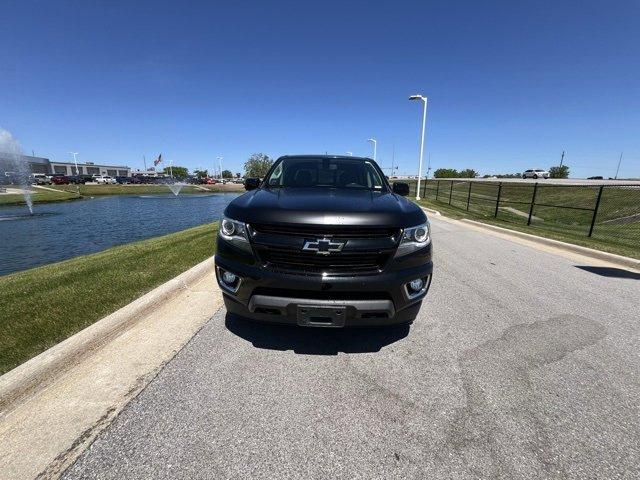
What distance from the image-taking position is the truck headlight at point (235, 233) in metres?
2.58

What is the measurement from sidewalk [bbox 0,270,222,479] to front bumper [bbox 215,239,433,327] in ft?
3.29

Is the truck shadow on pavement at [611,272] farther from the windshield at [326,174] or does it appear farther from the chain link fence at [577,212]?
the chain link fence at [577,212]

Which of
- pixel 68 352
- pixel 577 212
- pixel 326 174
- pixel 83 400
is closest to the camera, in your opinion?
pixel 83 400

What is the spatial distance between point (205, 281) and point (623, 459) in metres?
4.62

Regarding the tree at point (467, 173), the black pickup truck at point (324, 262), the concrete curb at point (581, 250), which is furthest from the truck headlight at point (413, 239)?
the tree at point (467, 173)

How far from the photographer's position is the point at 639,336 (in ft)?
11.2

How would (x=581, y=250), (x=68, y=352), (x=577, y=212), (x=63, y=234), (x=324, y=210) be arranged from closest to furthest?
(x=324, y=210)
(x=68, y=352)
(x=581, y=250)
(x=63, y=234)
(x=577, y=212)

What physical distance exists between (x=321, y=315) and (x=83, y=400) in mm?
1779

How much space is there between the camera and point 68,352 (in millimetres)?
2654

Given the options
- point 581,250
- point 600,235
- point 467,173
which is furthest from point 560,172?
point 581,250

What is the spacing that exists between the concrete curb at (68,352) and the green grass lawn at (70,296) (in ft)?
0.67

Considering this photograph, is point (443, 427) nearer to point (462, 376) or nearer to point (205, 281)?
point (462, 376)

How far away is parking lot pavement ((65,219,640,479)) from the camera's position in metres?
1.82

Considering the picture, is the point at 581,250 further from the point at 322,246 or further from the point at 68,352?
the point at 68,352
